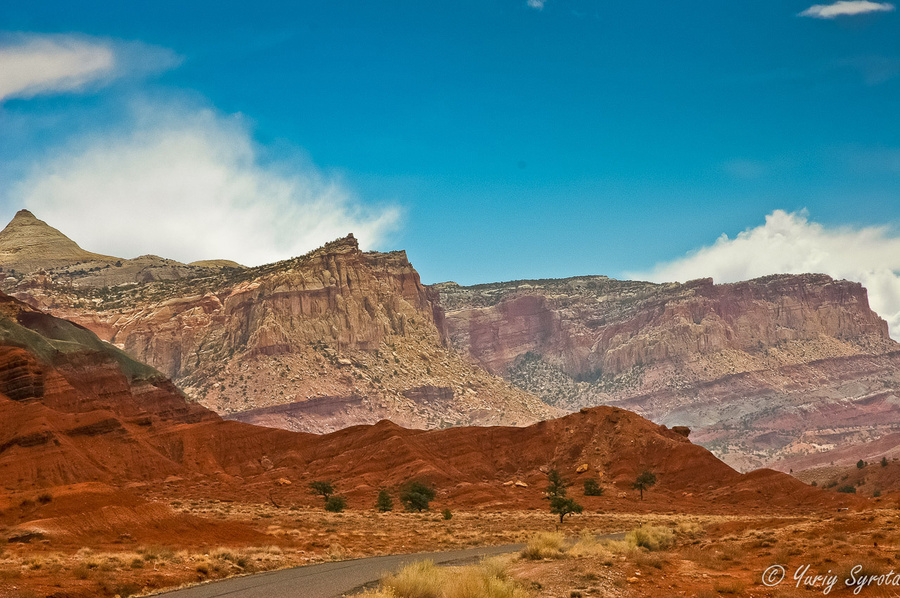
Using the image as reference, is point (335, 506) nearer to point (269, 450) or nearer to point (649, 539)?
point (649, 539)

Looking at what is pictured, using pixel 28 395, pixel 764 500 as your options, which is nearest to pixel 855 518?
pixel 764 500

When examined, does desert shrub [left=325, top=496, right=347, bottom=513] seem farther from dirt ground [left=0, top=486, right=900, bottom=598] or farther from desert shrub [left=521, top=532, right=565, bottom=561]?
desert shrub [left=521, top=532, right=565, bottom=561]

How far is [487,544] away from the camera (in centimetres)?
3841

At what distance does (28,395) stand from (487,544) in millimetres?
57281

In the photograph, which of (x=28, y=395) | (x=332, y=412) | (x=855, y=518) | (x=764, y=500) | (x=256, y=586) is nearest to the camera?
(x=256, y=586)

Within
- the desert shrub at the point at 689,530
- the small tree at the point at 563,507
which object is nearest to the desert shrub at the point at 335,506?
the small tree at the point at 563,507

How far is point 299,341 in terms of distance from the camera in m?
153

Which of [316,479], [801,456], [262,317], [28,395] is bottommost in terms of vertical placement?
[801,456]

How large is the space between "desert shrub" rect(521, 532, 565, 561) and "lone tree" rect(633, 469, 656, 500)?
153 ft

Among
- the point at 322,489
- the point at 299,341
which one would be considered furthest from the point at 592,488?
the point at 299,341

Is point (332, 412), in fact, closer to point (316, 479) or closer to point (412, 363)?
point (412, 363)

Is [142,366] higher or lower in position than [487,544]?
higher

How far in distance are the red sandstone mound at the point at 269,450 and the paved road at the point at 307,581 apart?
3995cm

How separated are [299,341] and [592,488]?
297 ft
